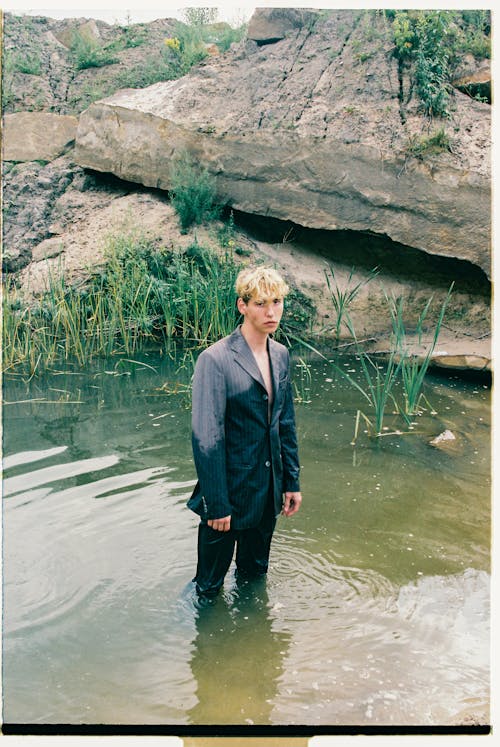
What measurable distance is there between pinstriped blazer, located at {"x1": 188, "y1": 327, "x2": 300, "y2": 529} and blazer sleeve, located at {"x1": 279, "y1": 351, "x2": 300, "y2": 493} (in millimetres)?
45

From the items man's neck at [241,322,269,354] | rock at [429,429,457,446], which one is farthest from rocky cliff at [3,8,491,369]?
man's neck at [241,322,269,354]

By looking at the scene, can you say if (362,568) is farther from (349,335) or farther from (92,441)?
(349,335)

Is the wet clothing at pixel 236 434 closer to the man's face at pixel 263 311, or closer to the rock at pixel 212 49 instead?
the man's face at pixel 263 311

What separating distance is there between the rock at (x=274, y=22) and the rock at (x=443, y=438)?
252 inches

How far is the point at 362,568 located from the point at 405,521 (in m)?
0.62

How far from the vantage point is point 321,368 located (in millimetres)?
7469

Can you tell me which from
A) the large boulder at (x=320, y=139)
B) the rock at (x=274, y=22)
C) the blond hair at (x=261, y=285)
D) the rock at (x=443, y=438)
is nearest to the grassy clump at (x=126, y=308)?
the large boulder at (x=320, y=139)

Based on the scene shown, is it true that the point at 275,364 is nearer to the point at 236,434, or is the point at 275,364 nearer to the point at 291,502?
the point at 236,434

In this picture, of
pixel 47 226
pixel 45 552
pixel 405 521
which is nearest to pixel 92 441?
pixel 45 552

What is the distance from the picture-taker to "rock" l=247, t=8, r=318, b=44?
372 inches

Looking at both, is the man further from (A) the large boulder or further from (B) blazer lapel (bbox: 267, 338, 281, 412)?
(A) the large boulder

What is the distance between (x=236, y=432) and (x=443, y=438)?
281cm

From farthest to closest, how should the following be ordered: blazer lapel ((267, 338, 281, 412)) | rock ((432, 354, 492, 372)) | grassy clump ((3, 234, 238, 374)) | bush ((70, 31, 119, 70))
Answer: bush ((70, 31, 119, 70)) → grassy clump ((3, 234, 238, 374)) → rock ((432, 354, 492, 372)) → blazer lapel ((267, 338, 281, 412))

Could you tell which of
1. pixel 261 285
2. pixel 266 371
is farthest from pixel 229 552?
pixel 261 285
